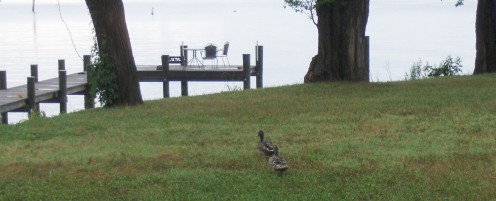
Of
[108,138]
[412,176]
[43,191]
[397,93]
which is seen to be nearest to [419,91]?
[397,93]

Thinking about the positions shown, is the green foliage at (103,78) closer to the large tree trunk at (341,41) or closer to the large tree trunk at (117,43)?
the large tree trunk at (117,43)

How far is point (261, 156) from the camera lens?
11203 millimetres

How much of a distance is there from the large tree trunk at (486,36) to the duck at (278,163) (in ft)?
48.2

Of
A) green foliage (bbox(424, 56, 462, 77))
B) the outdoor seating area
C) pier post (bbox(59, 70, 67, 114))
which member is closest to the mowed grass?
green foliage (bbox(424, 56, 462, 77))

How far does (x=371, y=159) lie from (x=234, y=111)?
523cm

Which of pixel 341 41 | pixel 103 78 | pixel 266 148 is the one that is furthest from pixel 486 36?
pixel 266 148

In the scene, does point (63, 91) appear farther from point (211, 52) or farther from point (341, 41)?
point (211, 52)

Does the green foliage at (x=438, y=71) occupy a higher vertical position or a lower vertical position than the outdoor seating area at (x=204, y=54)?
lower

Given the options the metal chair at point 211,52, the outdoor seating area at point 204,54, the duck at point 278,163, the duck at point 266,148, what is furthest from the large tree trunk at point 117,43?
the metal chair at point 211,52

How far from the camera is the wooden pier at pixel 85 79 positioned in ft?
83.2

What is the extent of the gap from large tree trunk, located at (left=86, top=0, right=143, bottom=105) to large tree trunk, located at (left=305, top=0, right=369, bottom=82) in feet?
15.4

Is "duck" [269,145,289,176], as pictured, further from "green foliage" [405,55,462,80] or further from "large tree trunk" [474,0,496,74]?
"green foliage" [405,55,462,80]

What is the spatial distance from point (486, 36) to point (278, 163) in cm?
1516

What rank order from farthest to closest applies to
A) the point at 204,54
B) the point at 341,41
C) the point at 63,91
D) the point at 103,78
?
1. the point at 204,54
2. the point at 63,91
3. the point at 341,41
4. the point at 103,78
